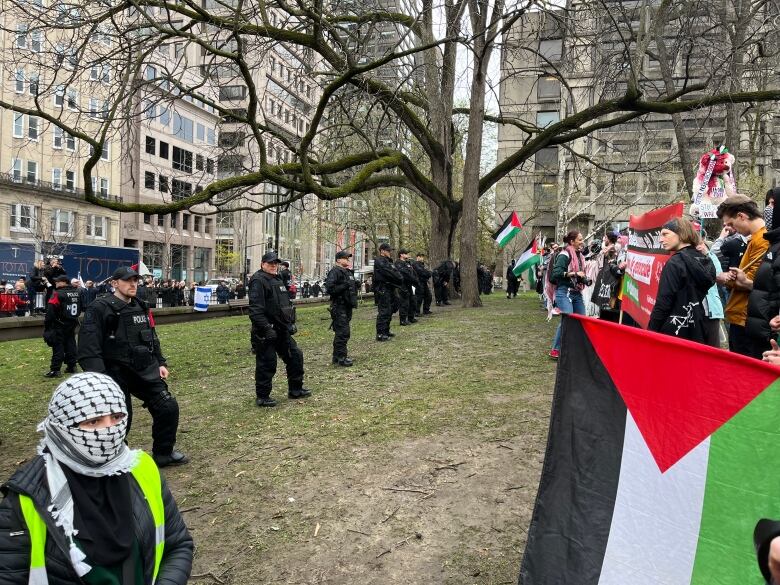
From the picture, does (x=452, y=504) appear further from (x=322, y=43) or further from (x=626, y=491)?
(x=322, y=43)

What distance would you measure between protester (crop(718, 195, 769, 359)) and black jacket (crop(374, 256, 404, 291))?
7.87m

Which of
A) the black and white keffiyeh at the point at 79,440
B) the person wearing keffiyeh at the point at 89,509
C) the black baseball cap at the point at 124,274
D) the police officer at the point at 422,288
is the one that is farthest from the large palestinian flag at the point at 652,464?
the police officer at the point at 422,288

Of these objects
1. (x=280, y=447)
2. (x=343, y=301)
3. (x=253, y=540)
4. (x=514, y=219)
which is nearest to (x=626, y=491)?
(x=253, y=540)

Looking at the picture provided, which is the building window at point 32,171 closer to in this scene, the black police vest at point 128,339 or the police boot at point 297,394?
the police boot at point 297,394

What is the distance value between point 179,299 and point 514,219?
2114cm

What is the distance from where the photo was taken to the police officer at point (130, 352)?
4.77m

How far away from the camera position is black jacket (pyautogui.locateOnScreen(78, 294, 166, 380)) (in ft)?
15.5

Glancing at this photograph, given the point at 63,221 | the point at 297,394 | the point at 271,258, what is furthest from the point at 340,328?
the point at 63,221

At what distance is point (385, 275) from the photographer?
40.2 feet

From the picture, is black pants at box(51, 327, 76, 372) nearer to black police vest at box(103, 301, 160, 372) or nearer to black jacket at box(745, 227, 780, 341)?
black police vest at box(103, 301, 160, 372)

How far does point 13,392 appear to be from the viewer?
891 cm

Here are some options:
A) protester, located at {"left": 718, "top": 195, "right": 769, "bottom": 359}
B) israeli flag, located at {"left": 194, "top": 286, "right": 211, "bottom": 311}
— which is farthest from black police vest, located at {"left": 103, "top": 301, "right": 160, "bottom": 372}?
israeli flag, located at {"left": 194, "top": 286, "right": 211, "bottom": 311}

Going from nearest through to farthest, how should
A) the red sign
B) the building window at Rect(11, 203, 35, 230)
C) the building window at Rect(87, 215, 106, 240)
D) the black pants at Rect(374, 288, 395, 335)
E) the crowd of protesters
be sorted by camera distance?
the crowd of protesters → the red sign → the black pants at Rect(374, 288, 395, 335) → the building window at Rect(11, 203, 35, 230) → the building window at Rect(87, 215, 106, 240)

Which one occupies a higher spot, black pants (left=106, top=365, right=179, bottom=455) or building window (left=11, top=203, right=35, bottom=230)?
building window (left=11, top=203, right=35, bottom=230)
